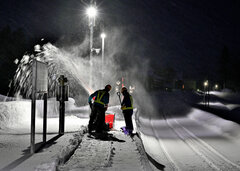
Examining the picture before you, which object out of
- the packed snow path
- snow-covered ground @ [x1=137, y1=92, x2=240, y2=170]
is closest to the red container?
snow-covered ground @ [x1=137, y1=92, x2=240, y2=170]

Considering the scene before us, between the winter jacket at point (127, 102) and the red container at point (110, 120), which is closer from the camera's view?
the winter jacket at point (127, 102)

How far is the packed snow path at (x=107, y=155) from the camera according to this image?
19.6 feet

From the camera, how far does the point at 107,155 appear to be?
7020 millimetres

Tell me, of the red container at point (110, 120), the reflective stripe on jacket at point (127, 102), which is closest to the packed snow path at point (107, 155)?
the reflective stripe on jacket at point (127, 102)

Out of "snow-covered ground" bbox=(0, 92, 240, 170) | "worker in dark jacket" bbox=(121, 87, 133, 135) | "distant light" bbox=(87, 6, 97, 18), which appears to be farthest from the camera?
"distant light" bbox=(87, 6, 97, 18)

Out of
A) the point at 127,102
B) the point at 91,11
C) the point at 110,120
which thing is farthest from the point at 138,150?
the point at 91,11

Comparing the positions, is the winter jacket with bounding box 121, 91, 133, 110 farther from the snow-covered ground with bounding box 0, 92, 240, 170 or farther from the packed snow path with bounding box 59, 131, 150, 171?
the packed snow path with bounding box 59, 131, 150, 171

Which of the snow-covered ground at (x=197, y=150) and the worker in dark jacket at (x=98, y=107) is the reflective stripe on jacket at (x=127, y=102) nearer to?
the worker in dark jacket at (x=98, y=107)

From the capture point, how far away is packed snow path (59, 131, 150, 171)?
19.6ft

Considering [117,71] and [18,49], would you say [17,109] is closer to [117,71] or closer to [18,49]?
[18,49]

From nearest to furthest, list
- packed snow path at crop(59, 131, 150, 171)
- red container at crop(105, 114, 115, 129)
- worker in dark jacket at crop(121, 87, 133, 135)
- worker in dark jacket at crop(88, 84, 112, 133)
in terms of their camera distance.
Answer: packed snow path at crop(59, 131, 150, 171) < worker in dark jacket at crop(88, 84, 112, 133) < worker in dark jacket at crop(121, 87, 133, 135) < red container at crop(105, 114, 115, 129)

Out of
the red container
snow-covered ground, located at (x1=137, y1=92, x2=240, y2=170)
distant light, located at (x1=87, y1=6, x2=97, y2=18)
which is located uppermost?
distant light, located at (x1=87, y1=6, x2=97, y2=18)

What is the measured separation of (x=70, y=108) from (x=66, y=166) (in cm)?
1548

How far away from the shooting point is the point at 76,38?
43.9 m
